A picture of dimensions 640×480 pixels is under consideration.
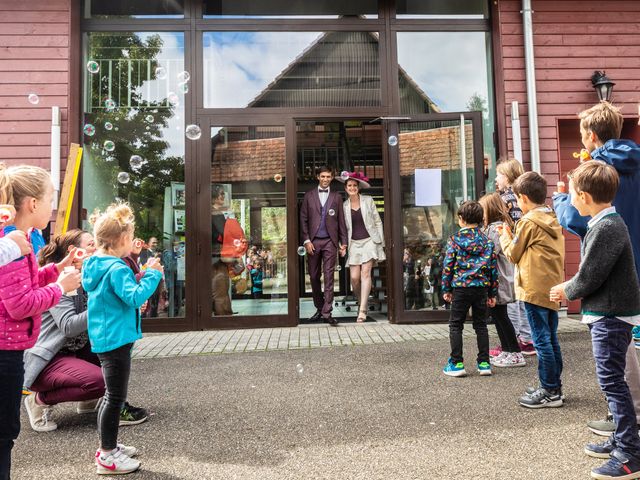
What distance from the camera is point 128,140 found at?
7.28 m

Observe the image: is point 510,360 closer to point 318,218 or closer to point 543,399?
point 543,399

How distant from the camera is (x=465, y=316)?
172 inches

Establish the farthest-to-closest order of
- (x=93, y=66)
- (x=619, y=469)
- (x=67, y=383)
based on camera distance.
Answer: (x=93, y=66) → (x=67, y=383) → (x=619, y=469)

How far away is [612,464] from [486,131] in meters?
5.89

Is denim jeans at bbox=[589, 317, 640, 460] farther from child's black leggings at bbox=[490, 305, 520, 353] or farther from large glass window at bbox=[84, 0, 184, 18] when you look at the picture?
large glass window at bbox=[84, 0, 184, 18]

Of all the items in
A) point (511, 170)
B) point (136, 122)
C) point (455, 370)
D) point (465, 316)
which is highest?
point (136, 122)

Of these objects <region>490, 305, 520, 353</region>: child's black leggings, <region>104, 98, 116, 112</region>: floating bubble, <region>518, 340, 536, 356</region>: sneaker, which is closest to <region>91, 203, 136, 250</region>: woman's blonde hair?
<region>490, 305, 520, 353</region>: child's black leggings

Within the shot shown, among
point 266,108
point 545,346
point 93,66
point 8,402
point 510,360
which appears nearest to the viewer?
point 8,402

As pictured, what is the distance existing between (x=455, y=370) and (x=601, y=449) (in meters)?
1.68

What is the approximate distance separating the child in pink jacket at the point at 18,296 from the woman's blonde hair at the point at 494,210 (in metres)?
3.66

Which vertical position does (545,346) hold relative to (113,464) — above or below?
above

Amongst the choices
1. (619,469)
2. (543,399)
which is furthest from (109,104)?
(619,469)

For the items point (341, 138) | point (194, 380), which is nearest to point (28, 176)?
point (194, 380)

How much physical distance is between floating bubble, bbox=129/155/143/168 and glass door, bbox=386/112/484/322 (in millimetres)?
3607
